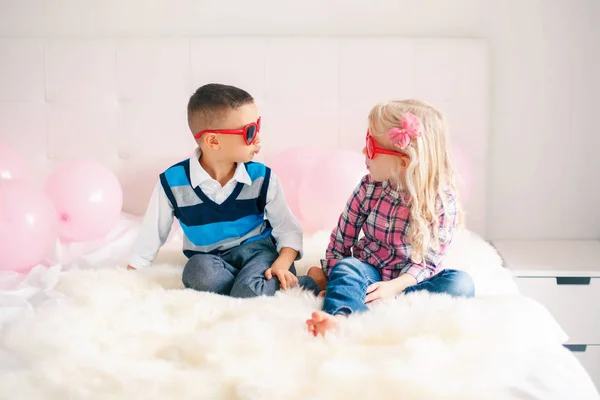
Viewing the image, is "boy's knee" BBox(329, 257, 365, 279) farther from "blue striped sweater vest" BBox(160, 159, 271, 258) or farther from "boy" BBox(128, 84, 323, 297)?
"blue striped sweater vest" BBox(160, 159, 271, 258)

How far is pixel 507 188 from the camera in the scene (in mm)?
2916

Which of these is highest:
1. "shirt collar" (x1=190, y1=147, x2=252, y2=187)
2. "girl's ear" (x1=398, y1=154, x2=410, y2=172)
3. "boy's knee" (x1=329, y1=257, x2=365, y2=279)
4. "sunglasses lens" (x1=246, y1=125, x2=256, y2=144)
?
"sunglasses lens" (x1=246, y1=125, x2=256, y2=144)

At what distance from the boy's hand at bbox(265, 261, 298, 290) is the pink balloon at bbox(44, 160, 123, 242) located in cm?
88

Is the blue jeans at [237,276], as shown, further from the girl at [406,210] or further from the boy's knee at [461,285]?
the boy's knee at [461,285]

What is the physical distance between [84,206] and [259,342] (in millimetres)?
1278

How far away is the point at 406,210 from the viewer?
179 cm

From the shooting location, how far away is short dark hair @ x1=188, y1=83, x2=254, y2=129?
1.86 metres

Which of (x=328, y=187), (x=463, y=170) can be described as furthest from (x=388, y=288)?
(x=463, y=170)

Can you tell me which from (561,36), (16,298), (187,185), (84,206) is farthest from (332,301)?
(561,36)

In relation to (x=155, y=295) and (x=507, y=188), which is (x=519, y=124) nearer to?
(x=507, y=188)

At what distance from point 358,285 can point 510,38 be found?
1614 millimetres

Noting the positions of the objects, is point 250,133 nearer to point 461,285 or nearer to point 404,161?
point 404,161

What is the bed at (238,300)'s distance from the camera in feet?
4.02

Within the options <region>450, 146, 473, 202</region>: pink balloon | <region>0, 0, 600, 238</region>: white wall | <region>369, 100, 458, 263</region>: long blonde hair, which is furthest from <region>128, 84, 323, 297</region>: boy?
<region>0, 0, 600, 238</region>: white wall
